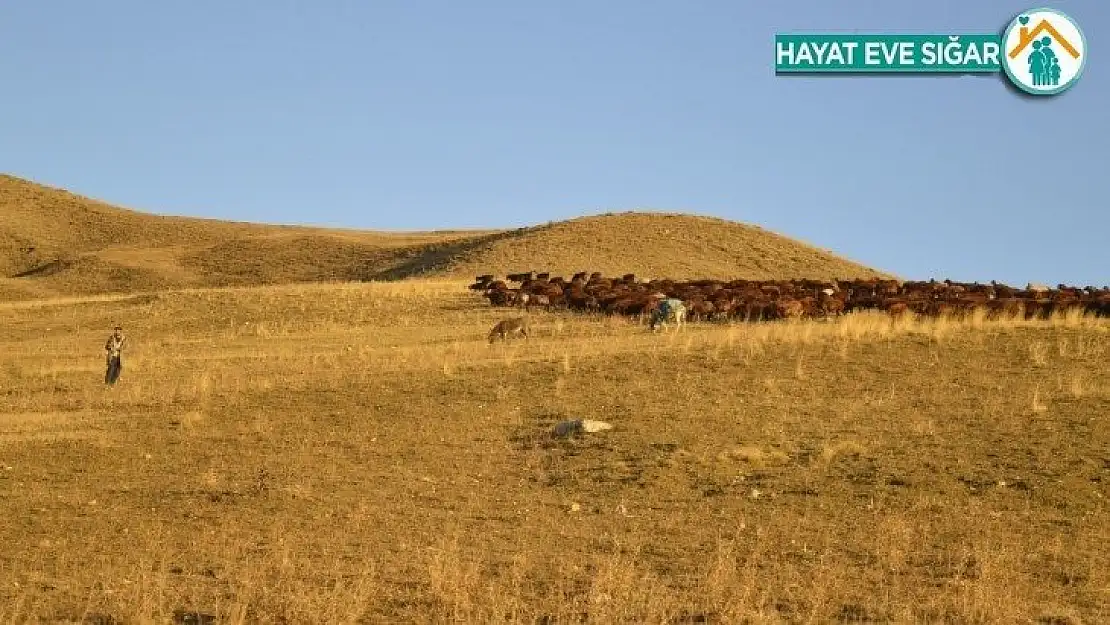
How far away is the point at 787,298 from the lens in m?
38.2

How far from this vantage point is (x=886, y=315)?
31.3 meters

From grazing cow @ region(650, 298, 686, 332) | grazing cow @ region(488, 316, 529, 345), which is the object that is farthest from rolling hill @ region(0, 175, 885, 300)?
grazing cow @ region(488, 316, 529, 345)

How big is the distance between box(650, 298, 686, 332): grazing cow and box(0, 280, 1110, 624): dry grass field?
14.9 feet

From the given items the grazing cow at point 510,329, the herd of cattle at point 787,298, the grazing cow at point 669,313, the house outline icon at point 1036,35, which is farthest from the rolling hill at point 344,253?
the house outline icon at point 1036,35

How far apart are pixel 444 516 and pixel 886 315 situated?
20.2 m

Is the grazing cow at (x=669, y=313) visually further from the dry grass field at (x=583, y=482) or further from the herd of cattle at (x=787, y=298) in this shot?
the dry grass field at (x=583, y=482)

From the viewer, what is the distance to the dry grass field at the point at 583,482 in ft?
33.1

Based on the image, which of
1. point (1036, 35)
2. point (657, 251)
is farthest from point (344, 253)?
point (1036, 35)

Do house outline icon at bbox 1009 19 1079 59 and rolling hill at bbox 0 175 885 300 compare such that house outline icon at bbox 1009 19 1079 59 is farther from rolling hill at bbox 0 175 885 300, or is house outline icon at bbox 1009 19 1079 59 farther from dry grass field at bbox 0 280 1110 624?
rolling hill at bbox 0 175 885 300

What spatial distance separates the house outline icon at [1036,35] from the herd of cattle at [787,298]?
23.9 feet

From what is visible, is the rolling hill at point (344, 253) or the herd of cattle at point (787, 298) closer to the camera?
the herd of cattle at point (787, 298)

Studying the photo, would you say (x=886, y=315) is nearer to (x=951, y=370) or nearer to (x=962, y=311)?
(x=962, y=311)

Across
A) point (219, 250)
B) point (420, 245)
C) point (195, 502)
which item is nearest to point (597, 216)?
point (420, 245)

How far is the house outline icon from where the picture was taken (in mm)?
25516
